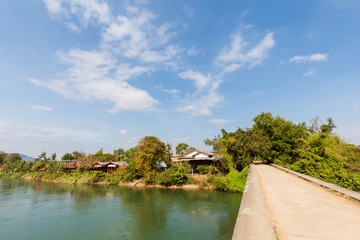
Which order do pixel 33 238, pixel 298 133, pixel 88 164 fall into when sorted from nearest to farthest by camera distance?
pixel 33 238
pixel 298 133
pixel 88 164

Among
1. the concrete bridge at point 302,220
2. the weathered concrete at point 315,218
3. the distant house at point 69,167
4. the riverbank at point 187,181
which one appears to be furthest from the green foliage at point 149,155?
the distant house at point 69,167

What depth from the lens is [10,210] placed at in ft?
59.6

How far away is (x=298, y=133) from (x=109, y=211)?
32.1m

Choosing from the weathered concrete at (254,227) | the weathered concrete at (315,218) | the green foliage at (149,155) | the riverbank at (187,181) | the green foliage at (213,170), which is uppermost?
the green foliage at (149,155)

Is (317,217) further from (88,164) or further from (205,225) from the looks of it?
(88,164)

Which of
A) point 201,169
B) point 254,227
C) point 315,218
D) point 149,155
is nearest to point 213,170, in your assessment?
point 201,169

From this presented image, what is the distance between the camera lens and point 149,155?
1224 inches

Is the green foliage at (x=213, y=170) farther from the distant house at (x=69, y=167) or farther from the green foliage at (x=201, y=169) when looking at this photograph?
the distant house at (x=69, y=167)

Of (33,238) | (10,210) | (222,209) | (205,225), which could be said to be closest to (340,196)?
(205,225)

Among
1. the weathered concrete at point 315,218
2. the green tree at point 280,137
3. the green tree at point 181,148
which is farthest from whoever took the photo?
the green tree at point 181,148

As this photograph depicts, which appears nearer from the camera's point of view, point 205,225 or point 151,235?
point 151,235

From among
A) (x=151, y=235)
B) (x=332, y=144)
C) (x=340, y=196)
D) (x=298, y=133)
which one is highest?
(x=298, y=133)

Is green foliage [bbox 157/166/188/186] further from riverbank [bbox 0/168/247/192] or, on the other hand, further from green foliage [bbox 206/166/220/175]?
green foliage [bbox 206/166/220/175]

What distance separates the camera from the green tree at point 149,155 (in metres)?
31.3
